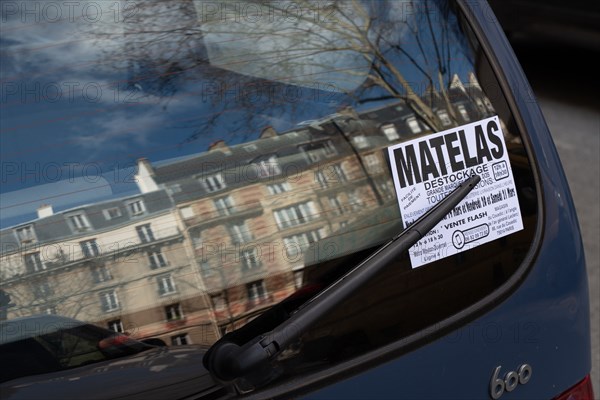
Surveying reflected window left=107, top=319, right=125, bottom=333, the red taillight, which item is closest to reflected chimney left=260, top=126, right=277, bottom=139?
reflected window left=107, top=319, right=125, bottom=333

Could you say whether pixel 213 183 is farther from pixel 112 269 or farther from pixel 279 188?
pixel 112 269

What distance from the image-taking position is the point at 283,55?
5.69ft

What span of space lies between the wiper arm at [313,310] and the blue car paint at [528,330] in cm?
15

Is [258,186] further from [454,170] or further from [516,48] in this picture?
[516,48]

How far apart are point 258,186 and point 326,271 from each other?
0.20 meters

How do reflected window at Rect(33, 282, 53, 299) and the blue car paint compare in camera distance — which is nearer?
reflected window at Rect(33, 282, 53, 299)

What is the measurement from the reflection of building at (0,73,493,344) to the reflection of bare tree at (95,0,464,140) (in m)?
0.07

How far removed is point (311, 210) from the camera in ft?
5.34

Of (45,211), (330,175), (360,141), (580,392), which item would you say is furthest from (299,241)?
(580,392)

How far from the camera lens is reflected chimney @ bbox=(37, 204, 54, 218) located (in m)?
1.44

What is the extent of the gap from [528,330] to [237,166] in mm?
710

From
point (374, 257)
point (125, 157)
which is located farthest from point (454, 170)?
point (125, 157)

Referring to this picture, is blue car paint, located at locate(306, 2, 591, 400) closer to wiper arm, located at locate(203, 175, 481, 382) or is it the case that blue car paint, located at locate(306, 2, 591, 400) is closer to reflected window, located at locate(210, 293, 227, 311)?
wiper arm, located at locate(203, 175, 481, 382)

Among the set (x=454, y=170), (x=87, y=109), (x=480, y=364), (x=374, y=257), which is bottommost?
(x=480, y=364)
